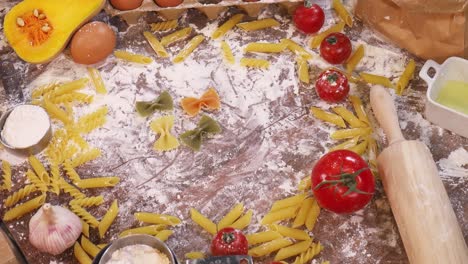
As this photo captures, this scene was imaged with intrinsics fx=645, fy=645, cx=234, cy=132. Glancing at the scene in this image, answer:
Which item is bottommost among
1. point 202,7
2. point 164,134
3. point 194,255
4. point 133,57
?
point 194,255

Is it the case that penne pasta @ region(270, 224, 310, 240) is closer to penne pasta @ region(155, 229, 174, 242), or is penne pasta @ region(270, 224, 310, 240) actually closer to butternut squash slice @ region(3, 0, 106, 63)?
penne pasta @ region(155, 229, 174, 242)

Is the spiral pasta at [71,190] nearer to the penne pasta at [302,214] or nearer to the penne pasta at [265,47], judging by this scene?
the penne pasta at [302,214]

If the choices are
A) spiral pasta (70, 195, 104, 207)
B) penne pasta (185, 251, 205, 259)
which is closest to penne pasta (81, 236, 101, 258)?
spiral pasta (70, 195, 104, 207)

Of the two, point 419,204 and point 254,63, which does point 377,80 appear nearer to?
point 254,63

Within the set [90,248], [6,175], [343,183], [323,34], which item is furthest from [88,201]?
[323,34]

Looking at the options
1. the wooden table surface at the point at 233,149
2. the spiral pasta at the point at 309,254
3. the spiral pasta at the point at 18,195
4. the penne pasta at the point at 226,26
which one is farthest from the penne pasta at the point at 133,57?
the spiral pasta at the point at 309,254
